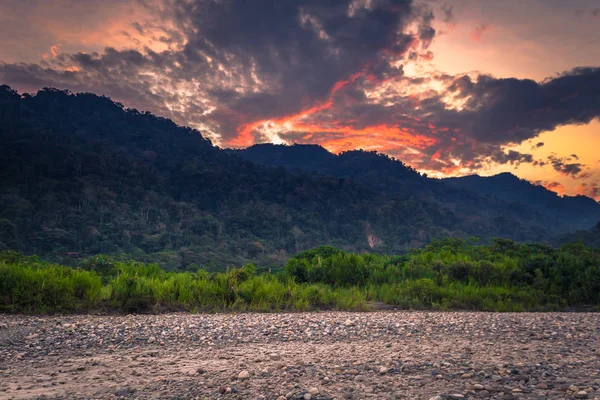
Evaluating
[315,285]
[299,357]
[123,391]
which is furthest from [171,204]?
[123,391]

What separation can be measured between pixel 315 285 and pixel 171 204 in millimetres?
90715

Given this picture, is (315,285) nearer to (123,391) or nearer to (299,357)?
(299,357)

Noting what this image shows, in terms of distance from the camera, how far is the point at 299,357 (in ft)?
18.4

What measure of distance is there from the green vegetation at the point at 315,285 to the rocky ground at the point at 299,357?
97 cm

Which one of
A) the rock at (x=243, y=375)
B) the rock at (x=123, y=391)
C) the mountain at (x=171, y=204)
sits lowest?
the rock at (x=123, y=391)

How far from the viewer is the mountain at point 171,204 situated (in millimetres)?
71875

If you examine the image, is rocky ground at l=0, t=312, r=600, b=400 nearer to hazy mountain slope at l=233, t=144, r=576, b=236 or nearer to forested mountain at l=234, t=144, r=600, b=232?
hazy mountain slope at l=233, t=144, r=576, b=236

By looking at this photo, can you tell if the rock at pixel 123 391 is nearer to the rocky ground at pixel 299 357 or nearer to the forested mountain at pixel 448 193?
the rocky ground at pixel 299 357

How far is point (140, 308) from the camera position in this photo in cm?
909

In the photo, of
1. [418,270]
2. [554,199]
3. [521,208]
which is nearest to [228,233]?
[418,270]

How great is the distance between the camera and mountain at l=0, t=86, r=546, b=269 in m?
71.9

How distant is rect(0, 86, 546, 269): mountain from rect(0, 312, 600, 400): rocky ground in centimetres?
5453

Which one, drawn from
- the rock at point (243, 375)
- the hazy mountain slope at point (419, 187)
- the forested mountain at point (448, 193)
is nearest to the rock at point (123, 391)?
the rock at point (243, 375)

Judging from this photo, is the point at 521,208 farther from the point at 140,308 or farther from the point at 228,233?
the point at 140,308
